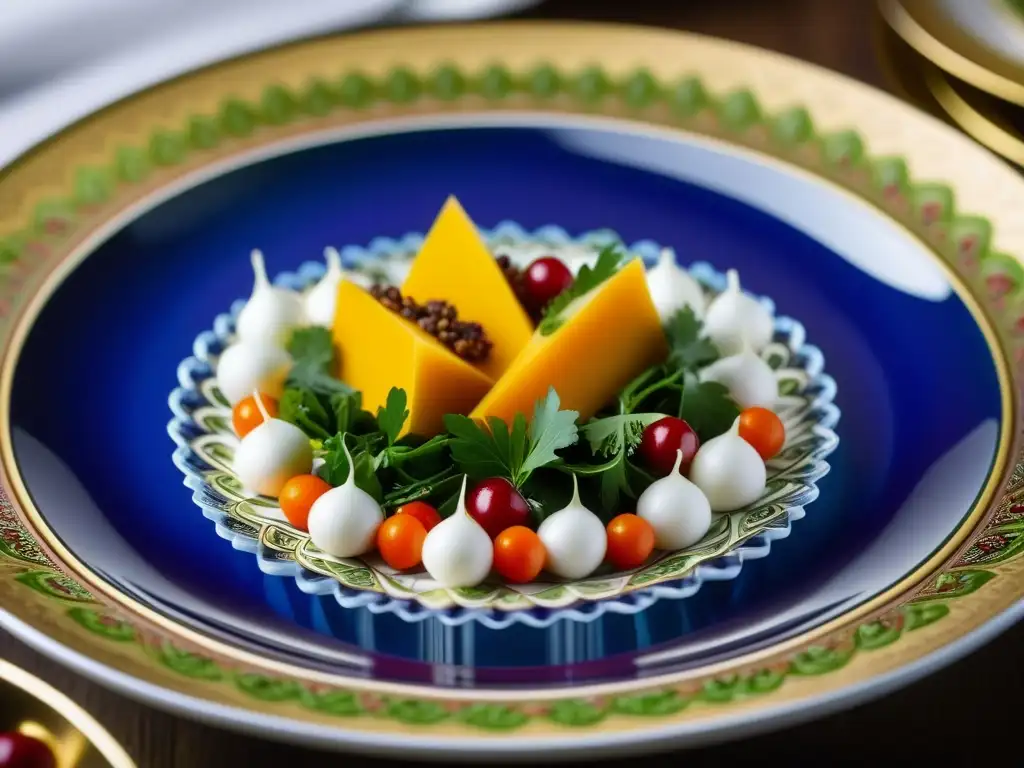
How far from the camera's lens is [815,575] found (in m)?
1.65

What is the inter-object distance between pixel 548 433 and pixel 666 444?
0.17m

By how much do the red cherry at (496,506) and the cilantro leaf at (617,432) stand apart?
15 centimetres

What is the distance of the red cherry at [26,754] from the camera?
136cm

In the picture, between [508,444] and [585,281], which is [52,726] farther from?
[585,281]

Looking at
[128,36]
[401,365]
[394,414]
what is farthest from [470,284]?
[128,36]

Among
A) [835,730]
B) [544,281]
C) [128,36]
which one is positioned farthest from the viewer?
[128,36]

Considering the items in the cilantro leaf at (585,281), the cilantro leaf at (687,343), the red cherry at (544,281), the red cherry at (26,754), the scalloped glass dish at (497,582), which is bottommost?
the red cherry at (26,754)

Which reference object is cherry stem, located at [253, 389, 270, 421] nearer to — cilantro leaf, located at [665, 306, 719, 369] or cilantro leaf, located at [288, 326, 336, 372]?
cilantro leaf, located at [288, 326, 336, 372]

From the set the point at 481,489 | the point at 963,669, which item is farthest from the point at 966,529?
the point at 481,489

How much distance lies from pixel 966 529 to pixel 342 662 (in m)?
0.77

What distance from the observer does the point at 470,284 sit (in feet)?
6.75

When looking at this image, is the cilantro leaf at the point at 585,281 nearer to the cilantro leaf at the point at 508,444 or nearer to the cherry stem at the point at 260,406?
the cilantro leaf at the point at 508,444

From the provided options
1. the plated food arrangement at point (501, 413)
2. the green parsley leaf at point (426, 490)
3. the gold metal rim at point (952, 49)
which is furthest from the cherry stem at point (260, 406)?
the gold metal rim at point (952, 49)

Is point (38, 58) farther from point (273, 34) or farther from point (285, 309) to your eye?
point (285, 309)
